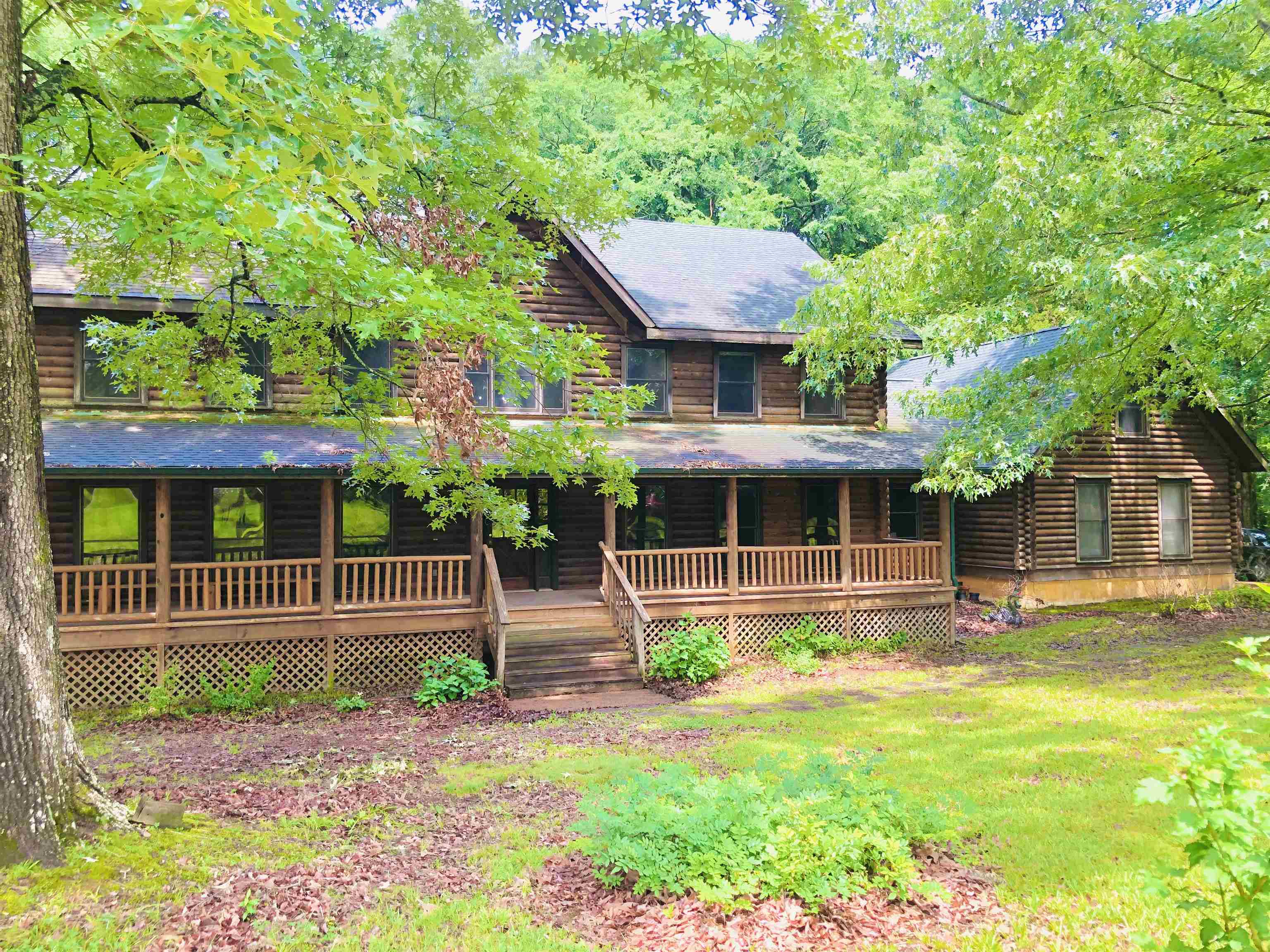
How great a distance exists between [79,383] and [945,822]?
14.7m

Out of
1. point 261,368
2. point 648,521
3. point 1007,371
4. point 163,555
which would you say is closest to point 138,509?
point 163,555

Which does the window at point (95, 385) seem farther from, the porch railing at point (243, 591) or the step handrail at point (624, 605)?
the step handrail at point (624, 605)

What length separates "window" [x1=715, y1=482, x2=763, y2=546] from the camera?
726 inches

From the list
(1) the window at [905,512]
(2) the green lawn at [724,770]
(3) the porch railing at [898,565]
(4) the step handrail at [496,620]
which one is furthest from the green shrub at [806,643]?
(1) the window at [905,512]

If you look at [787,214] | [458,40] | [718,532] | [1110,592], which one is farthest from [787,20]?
[787,214]

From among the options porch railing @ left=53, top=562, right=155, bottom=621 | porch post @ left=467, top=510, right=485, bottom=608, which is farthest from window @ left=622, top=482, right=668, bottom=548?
porch railing @ left=53, top=562, right=155, bottom=621

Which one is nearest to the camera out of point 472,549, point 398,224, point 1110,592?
point 398,224

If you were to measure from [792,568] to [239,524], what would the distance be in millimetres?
10178

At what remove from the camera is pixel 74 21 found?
19.0ft

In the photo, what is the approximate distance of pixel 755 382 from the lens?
18.6 metres

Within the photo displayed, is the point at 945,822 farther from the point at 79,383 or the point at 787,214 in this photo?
the point at 787,214

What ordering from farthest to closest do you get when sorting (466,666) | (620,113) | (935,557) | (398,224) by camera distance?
1. (620,113)
2. (935,557)
3. (466,666)
4. (398,224)

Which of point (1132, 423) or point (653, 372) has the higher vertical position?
point (653, 372)

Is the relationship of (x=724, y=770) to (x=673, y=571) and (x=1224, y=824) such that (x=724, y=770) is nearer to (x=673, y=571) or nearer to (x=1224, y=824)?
(x=1224, y=824)
